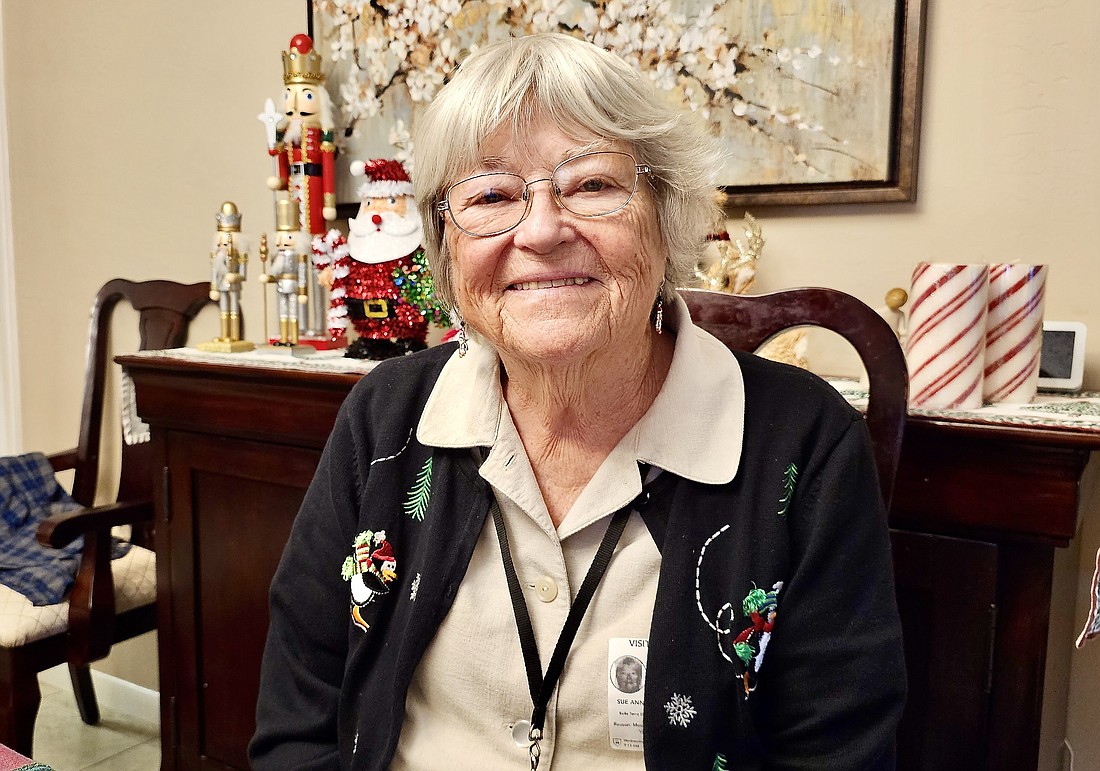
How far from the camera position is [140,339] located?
7.50 feet

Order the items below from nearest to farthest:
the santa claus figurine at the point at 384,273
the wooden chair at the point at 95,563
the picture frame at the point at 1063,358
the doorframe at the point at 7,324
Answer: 1. the picture frame at the point at 1063,358
2. the santa claus figurine at the point at 384,273
3. the wooden chair at the point at 95,563
4. the doorframe at the point at 7,324

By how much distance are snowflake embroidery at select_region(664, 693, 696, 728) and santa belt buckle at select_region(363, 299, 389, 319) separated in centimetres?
95

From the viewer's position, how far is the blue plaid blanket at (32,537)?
184cm

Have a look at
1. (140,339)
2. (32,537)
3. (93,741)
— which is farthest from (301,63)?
(93,741)

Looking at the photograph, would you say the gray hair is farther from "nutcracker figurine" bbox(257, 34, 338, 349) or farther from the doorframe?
the doorframe

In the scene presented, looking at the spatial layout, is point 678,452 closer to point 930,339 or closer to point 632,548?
point 632,548

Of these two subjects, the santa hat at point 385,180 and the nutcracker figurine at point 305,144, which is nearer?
the santa hat at point 385,180

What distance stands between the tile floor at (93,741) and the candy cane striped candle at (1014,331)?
2.26 meters

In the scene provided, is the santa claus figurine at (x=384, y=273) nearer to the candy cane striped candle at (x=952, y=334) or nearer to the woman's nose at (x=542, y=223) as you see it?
the woman's nose at (x=542, y=223)

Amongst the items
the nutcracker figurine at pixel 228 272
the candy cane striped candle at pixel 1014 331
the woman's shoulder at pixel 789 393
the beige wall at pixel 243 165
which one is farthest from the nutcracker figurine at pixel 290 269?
the candy cane striped candle at pixel 1014 331

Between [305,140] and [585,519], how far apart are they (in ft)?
4.17

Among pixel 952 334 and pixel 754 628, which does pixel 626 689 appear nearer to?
pixel 754 628

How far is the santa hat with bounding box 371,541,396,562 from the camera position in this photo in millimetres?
985

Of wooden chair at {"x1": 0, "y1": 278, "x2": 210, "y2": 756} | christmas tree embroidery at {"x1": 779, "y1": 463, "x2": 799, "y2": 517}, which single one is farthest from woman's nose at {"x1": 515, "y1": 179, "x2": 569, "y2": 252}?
wooden chair at {"x1": 0, "y1": 278, "x2": 210, "y2": 756}
